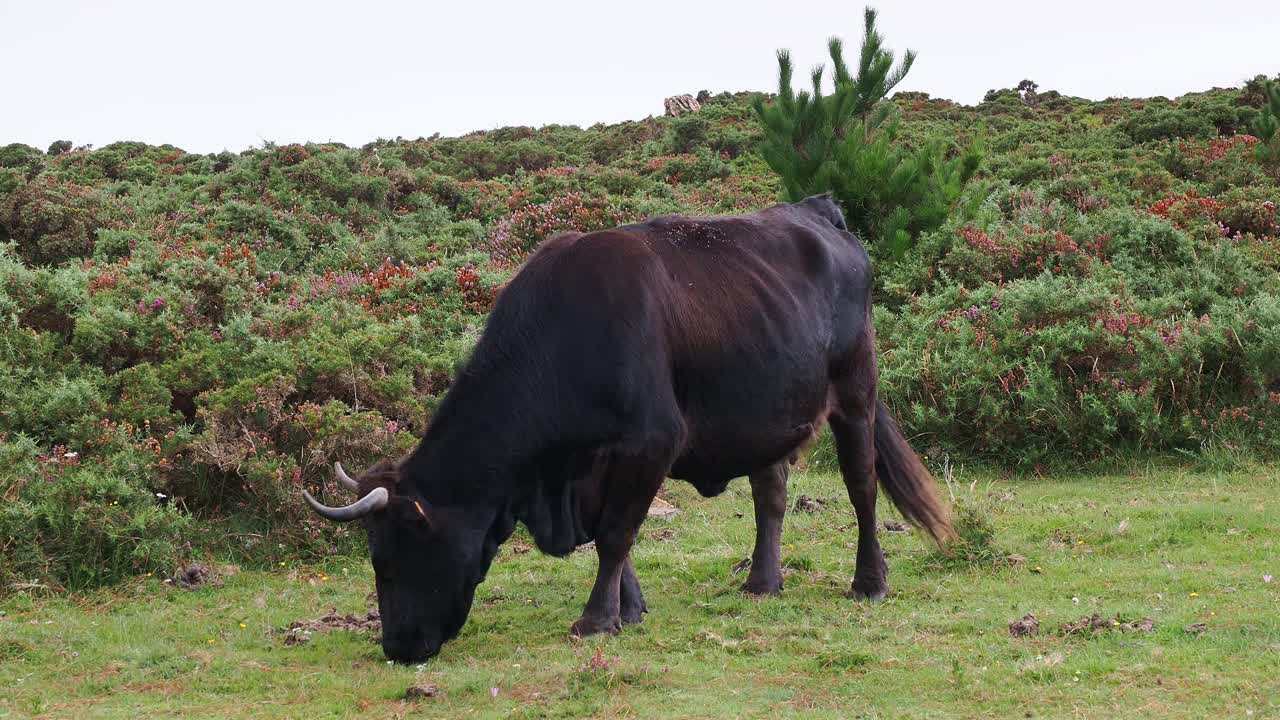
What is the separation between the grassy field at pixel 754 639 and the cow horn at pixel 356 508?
29.3 inches

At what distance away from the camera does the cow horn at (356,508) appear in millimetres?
5180

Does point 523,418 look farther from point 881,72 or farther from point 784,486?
point 881,72

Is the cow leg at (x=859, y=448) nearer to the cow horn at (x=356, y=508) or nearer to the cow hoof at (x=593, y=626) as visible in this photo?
the cow hoof at (x=593, y=626)

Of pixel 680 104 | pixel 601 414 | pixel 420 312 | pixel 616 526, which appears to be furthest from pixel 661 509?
pixel 680 104

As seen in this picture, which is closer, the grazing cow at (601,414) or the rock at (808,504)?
the grazing cow at (601,414)

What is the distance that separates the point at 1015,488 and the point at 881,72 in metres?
8.37

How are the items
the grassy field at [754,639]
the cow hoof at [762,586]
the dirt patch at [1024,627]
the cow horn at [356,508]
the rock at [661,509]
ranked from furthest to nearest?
the rock at [661,509] < the cow hoof at [762,586] < the dirt patch at [1024,627] < the cow horn at [356,508] < the grassy field at [754,639]

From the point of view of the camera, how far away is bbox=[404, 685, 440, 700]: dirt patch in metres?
4.98

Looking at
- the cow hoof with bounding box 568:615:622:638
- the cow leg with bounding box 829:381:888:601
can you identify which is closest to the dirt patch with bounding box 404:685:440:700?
the cow hoof with bounding box 568:615:622:638

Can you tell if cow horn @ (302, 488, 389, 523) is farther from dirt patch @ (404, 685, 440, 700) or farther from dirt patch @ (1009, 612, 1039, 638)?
dirt patch @ (1009, 612, 1039, 638)

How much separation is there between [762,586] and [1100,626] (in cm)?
195

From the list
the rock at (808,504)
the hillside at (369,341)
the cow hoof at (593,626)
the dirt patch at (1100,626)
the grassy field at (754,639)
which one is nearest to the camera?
the grassy field at (754,639)

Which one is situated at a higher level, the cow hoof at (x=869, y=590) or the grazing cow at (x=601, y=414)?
the grazing cow at (x=601, y=414)

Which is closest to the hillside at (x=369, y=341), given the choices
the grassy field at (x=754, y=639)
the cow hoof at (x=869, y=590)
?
the grassy field at (x=754, y=639)
